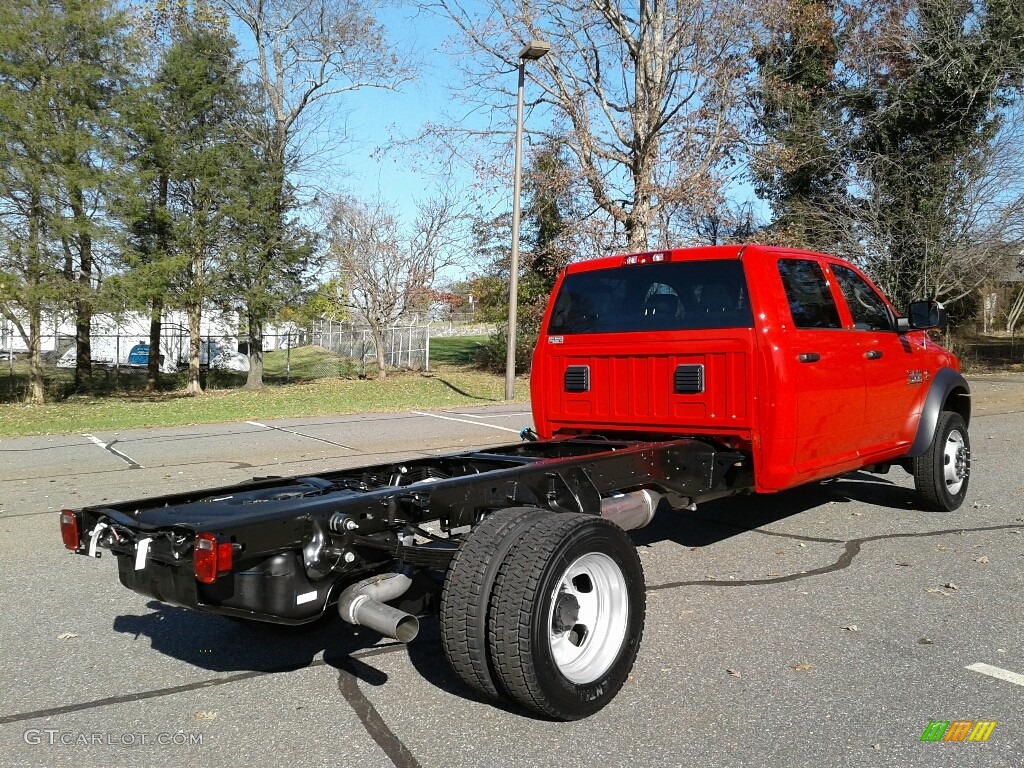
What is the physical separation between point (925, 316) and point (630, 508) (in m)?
3.28

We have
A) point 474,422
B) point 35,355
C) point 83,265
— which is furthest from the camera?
point 35,355

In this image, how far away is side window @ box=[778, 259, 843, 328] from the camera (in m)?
5.64

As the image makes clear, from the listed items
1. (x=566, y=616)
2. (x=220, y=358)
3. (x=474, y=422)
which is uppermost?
(x=220, y=358)

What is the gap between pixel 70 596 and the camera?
17.4 feet

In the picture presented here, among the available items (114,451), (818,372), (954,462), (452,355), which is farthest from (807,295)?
(452,355)

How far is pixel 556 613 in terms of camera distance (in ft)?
11.6

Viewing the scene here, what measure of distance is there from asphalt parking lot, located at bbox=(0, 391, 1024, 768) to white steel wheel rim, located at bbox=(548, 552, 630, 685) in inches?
8.5

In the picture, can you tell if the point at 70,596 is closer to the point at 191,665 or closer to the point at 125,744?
the point at 191,665

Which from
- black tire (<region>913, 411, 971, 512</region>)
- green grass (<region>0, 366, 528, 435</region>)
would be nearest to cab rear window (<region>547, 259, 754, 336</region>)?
black tire (<region>913, 411, 971, 512</region>)

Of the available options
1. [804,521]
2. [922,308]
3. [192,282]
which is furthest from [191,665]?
[192,282]

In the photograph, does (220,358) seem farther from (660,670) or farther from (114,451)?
(660,670)

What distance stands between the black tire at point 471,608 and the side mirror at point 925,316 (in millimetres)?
4537

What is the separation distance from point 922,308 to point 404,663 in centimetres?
482

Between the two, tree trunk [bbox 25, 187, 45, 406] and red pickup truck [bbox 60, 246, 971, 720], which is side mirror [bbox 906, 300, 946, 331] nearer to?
red pickup truck [bbox 60, 246, 971, 720]
